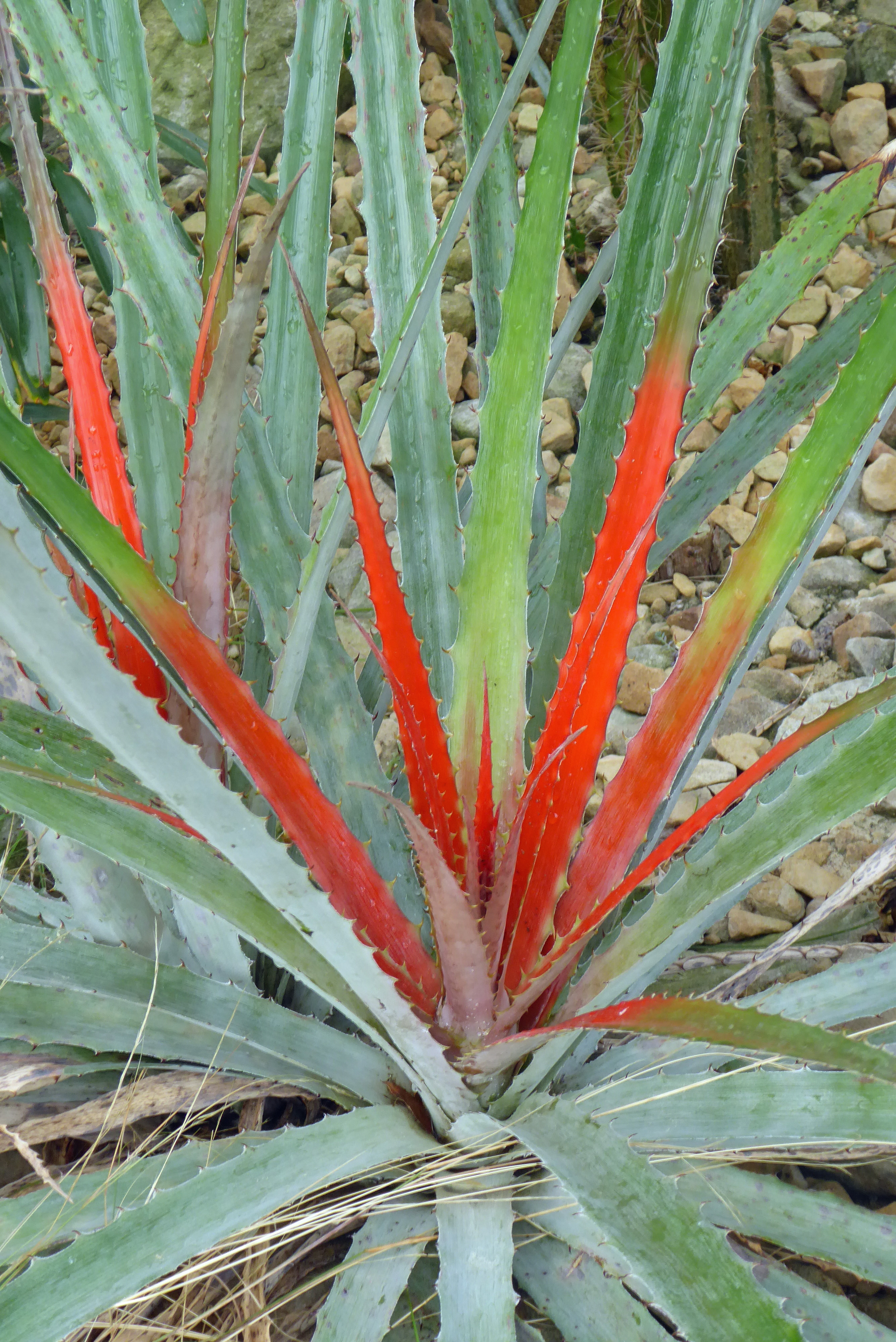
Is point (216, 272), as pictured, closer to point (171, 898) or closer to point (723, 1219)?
point (171, 898)

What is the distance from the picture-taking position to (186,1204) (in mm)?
518

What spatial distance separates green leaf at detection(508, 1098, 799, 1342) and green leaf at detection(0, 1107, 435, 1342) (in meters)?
0.11

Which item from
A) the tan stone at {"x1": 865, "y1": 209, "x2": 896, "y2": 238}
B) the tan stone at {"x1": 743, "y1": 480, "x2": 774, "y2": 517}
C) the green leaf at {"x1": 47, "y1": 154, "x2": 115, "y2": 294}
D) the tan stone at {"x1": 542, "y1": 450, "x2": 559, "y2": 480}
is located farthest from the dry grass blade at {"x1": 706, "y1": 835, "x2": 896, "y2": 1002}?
the tan stone at {"x1": 865, "y1": 209, "x2": 896, "y2": 238}

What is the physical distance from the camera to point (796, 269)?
72 centimetres

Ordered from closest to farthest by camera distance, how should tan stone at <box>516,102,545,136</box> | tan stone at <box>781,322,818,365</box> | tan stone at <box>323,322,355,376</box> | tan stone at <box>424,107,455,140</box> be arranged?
tan stone at <box>781,322,818,365</box>
tan stone at <box>323,322,355,376</box>
tan stone at <box>516,102,545,136</box>
tan stone at <box>424,107,455,140</box>

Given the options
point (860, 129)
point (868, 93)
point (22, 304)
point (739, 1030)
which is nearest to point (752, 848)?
point (739, 1030)

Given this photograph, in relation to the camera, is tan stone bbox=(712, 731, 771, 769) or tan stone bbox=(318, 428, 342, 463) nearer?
tan stone bbox=(712, 731, 771, 769)

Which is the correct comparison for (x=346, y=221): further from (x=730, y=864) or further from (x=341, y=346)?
(x=730, y=864)

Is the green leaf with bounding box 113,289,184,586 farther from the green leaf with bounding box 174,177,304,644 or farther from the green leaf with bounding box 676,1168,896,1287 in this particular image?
the green leaf with bounding box 676,1168,896,1287

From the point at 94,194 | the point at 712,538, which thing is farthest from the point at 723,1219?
the point at 712,538

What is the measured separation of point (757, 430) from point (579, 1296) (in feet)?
1.96

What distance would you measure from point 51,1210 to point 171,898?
0.21 m

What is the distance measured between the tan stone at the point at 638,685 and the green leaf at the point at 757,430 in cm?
52

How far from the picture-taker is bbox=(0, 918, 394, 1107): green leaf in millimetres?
620
